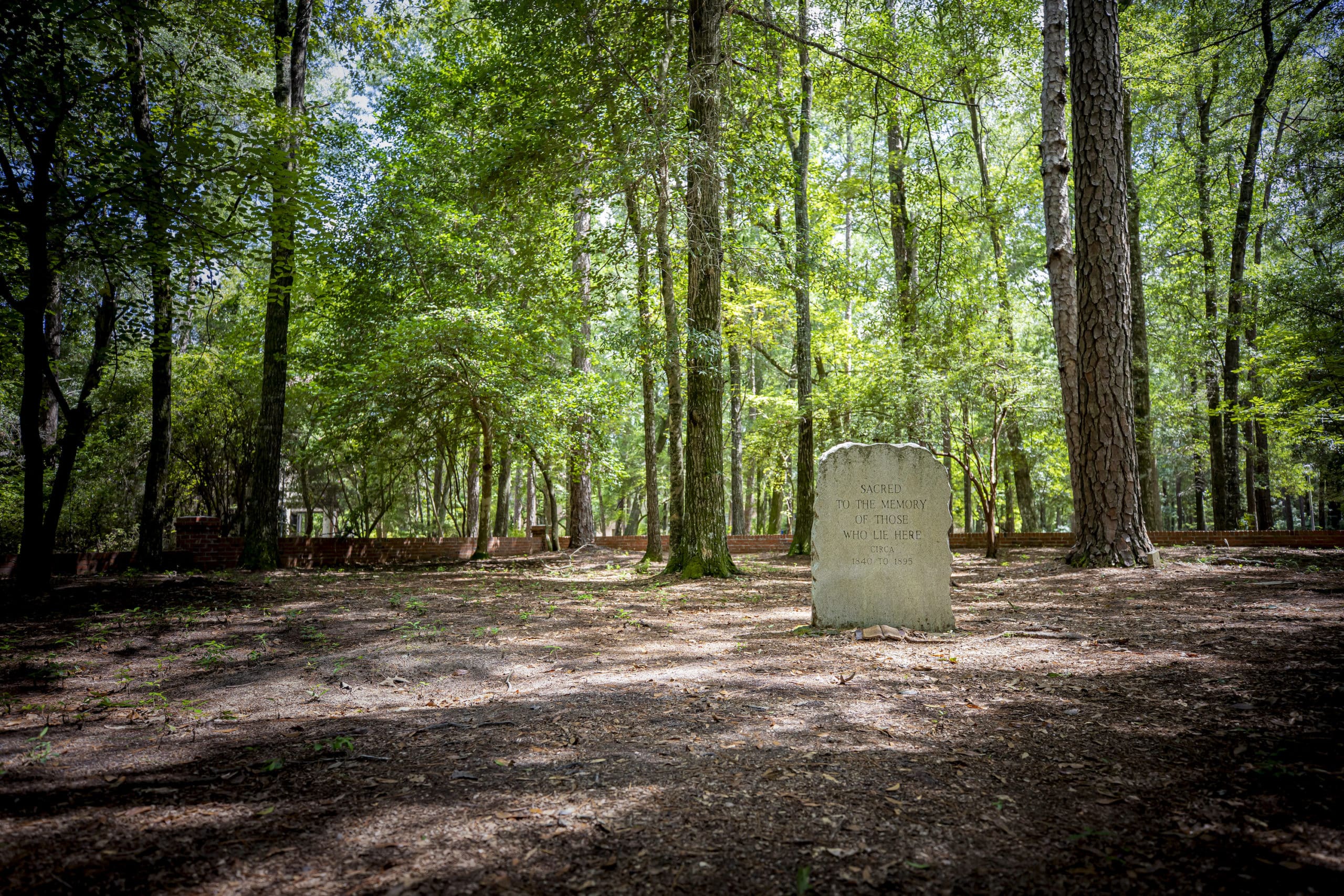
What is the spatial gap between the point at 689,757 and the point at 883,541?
3440 millimetres

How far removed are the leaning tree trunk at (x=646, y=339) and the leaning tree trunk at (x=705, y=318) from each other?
0.89 meters

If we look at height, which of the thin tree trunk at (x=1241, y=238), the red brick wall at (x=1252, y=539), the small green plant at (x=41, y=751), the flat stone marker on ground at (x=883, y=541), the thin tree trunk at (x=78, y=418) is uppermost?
the thin tree trunk at (x=1241, y=238)

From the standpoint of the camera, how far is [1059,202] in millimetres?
9609

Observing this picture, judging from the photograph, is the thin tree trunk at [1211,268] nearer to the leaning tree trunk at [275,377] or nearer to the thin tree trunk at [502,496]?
the thin tree trunk at [502,496]

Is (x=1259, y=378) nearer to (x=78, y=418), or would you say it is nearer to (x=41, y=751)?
(x=41, y=751)

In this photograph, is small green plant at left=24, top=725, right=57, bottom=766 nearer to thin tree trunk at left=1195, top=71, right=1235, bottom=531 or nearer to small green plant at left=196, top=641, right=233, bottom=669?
small green plant at left=196, top=641, right=233, bottom=669

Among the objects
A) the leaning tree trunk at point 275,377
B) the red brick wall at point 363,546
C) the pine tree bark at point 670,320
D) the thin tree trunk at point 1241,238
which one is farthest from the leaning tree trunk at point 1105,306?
the leaning tree trunk at point 275,377

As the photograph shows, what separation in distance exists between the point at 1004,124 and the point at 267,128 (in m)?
20.5

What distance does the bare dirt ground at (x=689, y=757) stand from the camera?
2020 millimetres

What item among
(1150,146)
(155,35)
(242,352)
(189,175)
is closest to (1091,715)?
(189,175)

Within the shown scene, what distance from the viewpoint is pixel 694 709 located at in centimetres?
379

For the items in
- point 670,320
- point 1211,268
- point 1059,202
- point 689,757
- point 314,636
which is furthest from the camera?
point 1211,268

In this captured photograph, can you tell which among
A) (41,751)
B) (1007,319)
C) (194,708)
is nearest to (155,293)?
(194,708)

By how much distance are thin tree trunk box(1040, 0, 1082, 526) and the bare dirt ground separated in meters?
4.15
